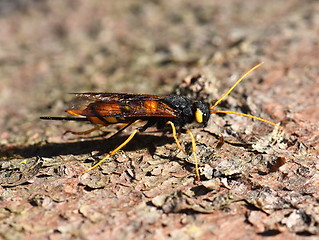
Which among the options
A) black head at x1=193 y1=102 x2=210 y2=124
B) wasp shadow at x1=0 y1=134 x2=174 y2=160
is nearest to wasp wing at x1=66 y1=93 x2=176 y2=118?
black head at x1=193 y1=102 x2=210 y2=124

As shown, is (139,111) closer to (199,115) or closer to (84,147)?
(199,115)

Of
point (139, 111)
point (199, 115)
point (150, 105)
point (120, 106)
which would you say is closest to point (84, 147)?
point (120, 106)

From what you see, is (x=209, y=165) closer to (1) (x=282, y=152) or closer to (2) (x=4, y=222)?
(1) (x=282, y=152)

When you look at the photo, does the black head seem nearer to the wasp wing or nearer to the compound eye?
the compound eye

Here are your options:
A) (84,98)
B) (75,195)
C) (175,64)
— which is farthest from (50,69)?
(75,195)

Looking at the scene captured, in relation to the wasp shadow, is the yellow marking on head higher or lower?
higher

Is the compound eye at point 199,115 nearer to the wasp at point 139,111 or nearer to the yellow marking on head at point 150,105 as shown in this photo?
the wasp at point 139,111

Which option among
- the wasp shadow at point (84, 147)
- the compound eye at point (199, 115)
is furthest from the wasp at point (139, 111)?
the wasp shadow at point (84, 147)

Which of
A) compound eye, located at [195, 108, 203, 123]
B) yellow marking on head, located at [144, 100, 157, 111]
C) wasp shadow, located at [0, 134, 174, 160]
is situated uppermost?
yellow marking on head, located at [144, 100, 157, 111]
